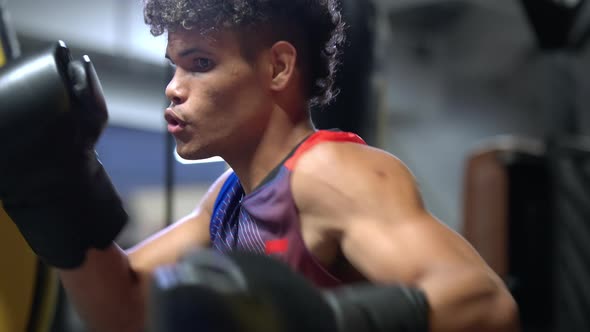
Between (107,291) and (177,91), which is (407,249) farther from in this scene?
(107,291)

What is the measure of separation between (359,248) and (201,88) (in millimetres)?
237

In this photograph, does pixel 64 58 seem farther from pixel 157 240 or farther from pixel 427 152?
pixel 427 152

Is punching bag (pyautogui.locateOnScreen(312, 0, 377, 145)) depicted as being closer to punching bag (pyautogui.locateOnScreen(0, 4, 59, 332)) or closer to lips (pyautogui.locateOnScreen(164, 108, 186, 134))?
lips (pyautogui.locateOnScreen(164, 108, 186, 134))

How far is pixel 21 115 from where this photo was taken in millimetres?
645

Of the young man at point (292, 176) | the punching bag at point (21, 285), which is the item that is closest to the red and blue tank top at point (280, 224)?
the young man at point (292, 176)

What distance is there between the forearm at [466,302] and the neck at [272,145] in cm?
24

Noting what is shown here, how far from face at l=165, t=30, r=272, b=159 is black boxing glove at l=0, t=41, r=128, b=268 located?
0.33 feet

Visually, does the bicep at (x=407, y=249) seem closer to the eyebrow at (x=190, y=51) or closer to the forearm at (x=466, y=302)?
the forearm at (x=466, y=302)

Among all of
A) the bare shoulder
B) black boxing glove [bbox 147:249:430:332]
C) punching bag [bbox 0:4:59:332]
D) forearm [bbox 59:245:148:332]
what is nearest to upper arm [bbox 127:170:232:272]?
forearm [bbox 59:245:148:332]

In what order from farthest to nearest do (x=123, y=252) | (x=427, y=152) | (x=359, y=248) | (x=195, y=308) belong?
(x=427, y=152)
(x=123, y=252)
(x=359, y=248)
(x=195, y=308)

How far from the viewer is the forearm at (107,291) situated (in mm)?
750

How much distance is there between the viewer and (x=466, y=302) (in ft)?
1.73

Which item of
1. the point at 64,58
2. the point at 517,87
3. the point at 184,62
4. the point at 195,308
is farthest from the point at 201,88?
the point at 517,87

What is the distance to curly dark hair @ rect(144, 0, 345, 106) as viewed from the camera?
64 centimetres
